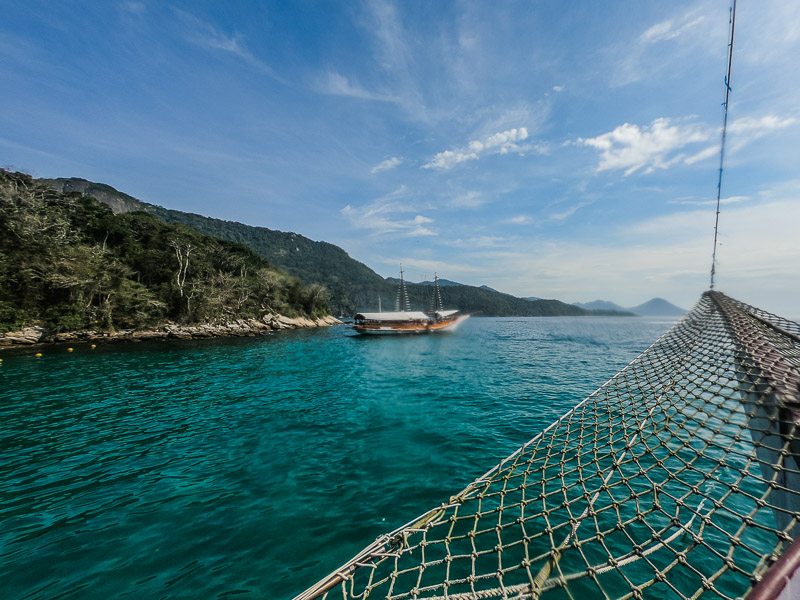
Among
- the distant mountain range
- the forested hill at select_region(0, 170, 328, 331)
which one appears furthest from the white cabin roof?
the distant mountain range

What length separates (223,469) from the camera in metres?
5.82

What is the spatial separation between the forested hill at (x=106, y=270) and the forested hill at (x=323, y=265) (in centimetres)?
5613

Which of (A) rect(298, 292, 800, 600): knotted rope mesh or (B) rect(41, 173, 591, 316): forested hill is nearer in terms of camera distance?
(A) rect(298, 292, 800, 600): knotted rope mesh

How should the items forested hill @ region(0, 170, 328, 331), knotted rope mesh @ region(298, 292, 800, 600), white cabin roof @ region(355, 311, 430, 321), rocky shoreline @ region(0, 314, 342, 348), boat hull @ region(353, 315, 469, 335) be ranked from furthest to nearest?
1. white cabin roof @ region(355, 311, 430, 321)
2. boat hull @ region(353, 315, 469, 335)
3. forested hill @ region(0, 170, 328, 331)
4. rocky shoreline @ region(0, 314, 342, 348)
5. knotted rope mesh @ region(298, 292, 800, 600)

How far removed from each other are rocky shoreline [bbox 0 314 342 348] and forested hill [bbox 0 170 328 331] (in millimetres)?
684

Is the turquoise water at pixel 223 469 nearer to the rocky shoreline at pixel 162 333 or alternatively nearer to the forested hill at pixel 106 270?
the rocky shoreline at pixel 162 333

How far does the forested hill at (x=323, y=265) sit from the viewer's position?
338 feet

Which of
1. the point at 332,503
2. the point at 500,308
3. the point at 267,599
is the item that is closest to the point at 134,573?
the point at 267,599

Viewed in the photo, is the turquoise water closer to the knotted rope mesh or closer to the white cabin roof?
the knotted rope mesh

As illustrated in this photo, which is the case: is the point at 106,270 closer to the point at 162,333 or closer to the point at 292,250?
the point at 162,333

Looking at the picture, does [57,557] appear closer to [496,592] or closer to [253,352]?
[496,592]

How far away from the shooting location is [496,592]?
89.1 inches

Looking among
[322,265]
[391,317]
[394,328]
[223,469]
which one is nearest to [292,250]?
[322,265]

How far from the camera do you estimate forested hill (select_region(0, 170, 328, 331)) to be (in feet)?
74.8
